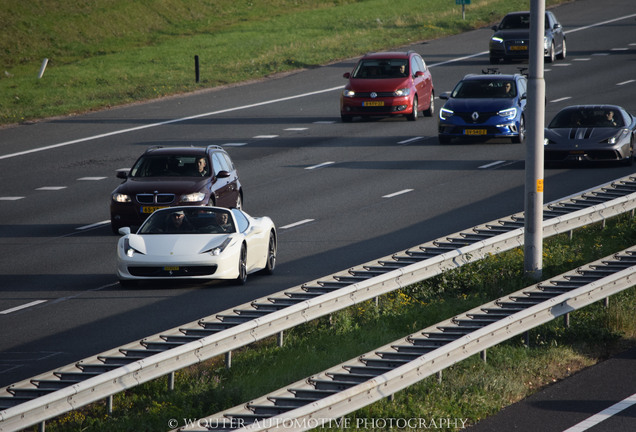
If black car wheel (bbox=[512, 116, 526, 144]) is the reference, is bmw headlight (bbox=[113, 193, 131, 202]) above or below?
above

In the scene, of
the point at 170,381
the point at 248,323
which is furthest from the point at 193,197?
the point at 170,381

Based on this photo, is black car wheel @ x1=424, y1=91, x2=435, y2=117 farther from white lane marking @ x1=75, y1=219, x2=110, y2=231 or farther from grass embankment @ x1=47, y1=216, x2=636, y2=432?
grass embankment @ x1=47, y1=216, x2=636, y2=432

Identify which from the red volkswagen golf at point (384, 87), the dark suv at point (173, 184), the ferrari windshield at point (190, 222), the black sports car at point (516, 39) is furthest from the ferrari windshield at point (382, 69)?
the ferrari windshield at point (190, 222)

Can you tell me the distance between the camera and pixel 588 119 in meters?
29.1

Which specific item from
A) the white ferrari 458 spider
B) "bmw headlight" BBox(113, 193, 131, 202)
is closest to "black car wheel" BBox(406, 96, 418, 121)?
"bmw headlight" BBox(113, 193, 131, 202)

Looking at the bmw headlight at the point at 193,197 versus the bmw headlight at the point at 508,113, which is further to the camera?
the bmw headlight at the point at 508,113

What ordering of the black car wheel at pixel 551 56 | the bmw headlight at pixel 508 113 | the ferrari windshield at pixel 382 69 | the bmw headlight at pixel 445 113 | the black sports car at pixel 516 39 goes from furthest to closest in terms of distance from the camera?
the black car wheel at pixel 551 56 < the black sports car at pixel 516 39 < the ferrari windshield at pixel 382 69 < the bmw headlight at pixel 445 113 < the bmw headlight at pixel 508 113

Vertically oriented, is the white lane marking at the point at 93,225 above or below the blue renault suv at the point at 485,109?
below

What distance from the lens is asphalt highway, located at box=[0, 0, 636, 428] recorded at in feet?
53.9

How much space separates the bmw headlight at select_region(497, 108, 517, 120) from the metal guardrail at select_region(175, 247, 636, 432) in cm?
1570

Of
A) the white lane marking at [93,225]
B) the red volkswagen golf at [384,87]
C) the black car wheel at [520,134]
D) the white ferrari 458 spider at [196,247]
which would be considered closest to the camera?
the white ferrari 458 spider at [196,247]

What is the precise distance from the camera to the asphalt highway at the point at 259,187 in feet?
53.9

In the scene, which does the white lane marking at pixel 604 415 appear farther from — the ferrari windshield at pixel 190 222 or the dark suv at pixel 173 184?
the dark suv at pixel 173 184

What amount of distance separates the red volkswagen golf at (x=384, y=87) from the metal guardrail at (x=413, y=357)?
67.2 feet
